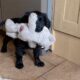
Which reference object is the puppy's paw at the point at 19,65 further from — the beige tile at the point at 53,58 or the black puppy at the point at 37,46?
the beige tile at the point at 53,58

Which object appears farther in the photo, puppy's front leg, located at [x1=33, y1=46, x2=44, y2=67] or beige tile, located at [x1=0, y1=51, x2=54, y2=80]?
puppy's front leg, located at [x1=33, y1=46, x2=44, y2=67]

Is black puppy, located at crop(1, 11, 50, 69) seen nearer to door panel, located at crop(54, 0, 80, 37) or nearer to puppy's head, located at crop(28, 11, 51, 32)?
puppy's head, located at crop(28, 11, 51, 32)

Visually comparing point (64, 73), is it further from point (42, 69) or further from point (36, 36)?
point (36, 36)

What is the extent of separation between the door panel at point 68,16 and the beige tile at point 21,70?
0.34 m

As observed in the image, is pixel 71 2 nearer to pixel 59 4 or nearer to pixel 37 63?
pixel 59 4

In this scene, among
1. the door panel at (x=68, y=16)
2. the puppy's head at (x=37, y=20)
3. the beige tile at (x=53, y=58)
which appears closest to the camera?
the puppy's head at (x=37, y=20)

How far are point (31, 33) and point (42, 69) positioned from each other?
1.04 ft

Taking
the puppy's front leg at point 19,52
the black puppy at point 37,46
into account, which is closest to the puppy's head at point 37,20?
the black puppy at point 37,46

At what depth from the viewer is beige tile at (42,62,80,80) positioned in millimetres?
1417

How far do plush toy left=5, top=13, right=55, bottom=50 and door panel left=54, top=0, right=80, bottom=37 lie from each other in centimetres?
19

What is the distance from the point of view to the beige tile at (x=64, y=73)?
1.42 m

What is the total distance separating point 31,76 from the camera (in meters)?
1.42

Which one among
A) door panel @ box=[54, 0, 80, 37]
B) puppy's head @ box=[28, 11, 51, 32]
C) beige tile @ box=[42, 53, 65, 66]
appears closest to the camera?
puppy's head @ box=[28, 11, 51, 32]

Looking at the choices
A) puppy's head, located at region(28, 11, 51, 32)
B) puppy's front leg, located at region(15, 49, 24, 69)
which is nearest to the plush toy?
puppy's head, located at region(28, 11, 51, 32)
